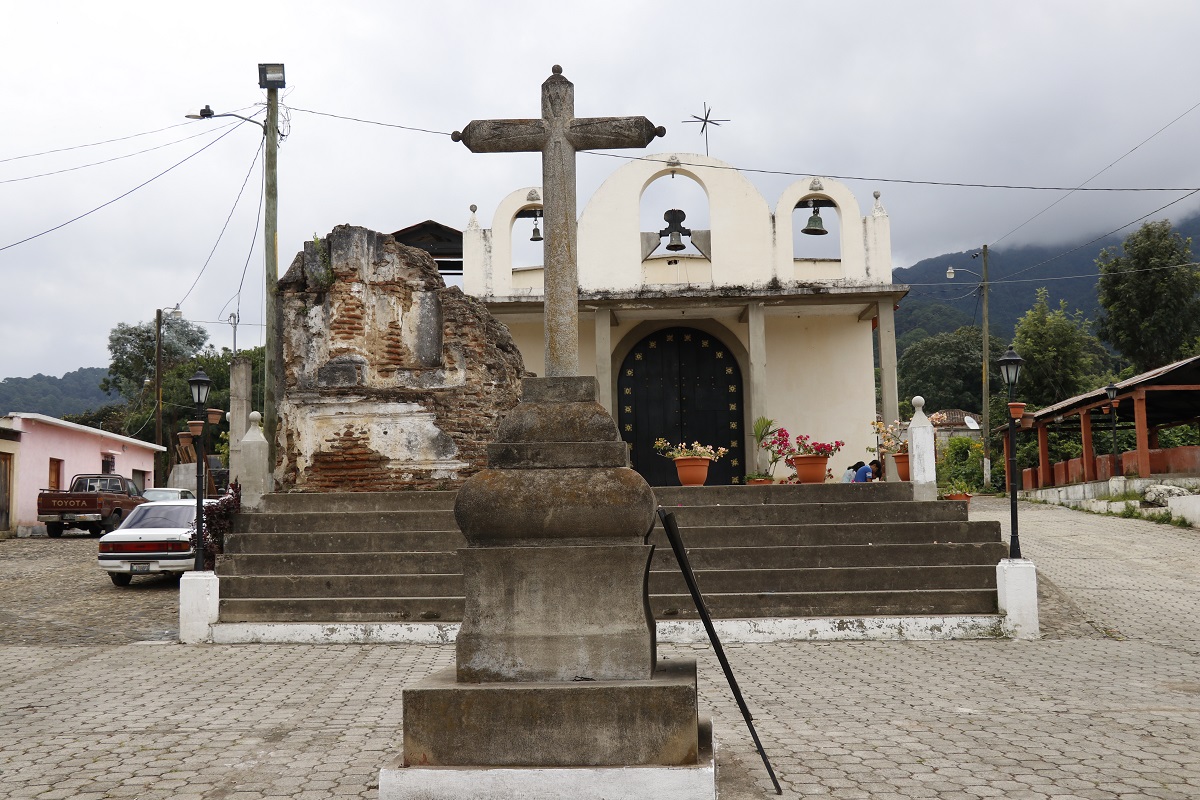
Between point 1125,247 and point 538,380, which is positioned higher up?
point 1125,247

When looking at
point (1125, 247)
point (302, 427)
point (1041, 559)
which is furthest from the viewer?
point (1125, 247)

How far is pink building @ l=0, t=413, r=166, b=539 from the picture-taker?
84.2 feet

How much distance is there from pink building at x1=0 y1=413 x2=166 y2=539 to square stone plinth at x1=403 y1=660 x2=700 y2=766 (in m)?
24.4

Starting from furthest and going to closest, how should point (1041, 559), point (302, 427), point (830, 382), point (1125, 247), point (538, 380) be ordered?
point (1125, 247)
point (830, 382)
point (1041, 559)
point (302, 427)
point (538, 380)

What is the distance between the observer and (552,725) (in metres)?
4.23

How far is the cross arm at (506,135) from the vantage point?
5559 mm

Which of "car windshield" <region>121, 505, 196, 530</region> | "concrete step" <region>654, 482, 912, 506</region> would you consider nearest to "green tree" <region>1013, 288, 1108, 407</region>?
"concrete step" <region>654, 482, 912, 506</region>

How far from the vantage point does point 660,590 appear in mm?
10297

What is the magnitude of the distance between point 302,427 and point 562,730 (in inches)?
374

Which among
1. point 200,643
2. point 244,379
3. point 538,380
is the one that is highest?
point 244,379

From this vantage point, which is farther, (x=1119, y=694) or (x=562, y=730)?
(x=1119, y=694)

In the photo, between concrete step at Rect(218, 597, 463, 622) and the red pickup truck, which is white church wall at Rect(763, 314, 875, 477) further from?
the red pickup truck

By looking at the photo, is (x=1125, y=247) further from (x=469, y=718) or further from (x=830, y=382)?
(x=469, y=718)

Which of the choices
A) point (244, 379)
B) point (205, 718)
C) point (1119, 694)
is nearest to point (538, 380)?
point (205, 718)
